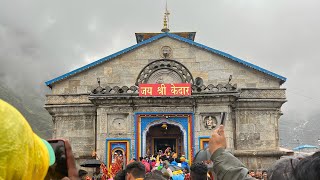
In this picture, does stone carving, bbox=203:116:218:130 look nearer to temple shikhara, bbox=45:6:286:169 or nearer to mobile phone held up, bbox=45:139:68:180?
temple shikhara, bbox=45:6:286:169

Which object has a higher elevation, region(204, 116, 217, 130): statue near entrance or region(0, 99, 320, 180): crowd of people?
region(204, 116, 217, 130): statue near entrance

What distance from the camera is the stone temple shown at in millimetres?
21156

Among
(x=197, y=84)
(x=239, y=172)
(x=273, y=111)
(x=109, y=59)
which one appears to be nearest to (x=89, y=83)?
(x=109, y=59)

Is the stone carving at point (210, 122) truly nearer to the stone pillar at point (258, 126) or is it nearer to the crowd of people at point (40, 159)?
the stone pillar at point (258, 126)

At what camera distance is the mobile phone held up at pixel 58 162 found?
8.30 feet

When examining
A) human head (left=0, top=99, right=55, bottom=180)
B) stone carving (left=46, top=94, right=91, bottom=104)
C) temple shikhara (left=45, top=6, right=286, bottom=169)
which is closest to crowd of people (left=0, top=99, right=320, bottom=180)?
human head (left=0, top=99, right=55, bottom=180)

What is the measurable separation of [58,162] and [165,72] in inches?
812

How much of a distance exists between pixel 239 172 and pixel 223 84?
66.3 ft

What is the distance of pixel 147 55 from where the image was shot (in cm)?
2355

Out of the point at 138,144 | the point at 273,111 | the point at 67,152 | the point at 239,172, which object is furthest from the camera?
the point at 273,111

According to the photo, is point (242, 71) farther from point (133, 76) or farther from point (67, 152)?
point (67, 152)

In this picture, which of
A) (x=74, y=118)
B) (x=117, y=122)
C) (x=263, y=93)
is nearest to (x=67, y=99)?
(x=74, y=118)

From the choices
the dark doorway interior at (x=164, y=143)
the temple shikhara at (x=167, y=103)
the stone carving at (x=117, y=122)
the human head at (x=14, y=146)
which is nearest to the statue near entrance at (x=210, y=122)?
the temple shikhara at (x=167, y=103)

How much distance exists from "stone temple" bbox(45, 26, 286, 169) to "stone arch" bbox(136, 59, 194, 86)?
0.19ft
